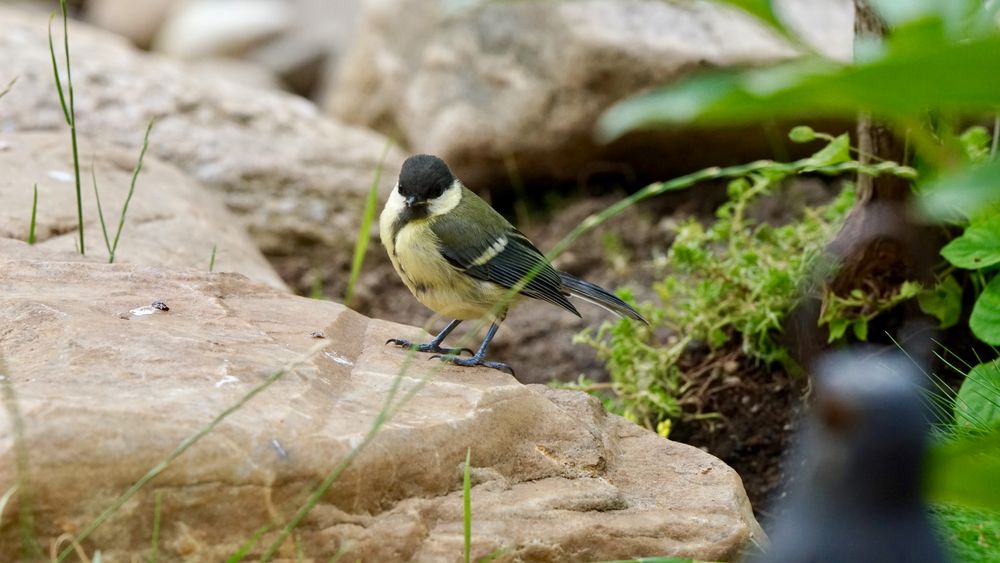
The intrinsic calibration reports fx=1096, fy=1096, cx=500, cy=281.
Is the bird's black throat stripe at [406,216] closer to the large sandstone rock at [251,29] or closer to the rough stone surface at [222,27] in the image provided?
the large sandstone rock at [251,29]

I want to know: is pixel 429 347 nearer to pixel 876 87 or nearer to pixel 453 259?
pixel 453 259

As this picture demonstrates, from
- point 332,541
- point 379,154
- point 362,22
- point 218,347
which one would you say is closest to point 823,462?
point 332,541

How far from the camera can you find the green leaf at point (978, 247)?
11.1 ft

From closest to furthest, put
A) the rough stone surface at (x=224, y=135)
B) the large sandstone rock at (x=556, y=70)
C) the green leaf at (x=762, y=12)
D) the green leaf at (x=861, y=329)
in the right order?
1. the green leaf at (x=762, y=12)
2. the green leaf at (x=861, y=329)
3. the rough stone surface at (x=224, y=135)
4. the large sandstone rock at (x=556, y=70)

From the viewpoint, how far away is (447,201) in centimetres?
429

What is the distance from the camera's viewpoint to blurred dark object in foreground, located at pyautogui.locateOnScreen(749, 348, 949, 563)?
1.68 meters

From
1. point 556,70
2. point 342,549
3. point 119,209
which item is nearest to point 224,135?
point 119,209

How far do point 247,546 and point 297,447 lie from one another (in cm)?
30

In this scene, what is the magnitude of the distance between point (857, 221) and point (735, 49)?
2.37m

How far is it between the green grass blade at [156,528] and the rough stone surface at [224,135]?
3.94 m

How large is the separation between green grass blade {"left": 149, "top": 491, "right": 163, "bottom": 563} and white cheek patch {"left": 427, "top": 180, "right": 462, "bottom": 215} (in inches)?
84.8

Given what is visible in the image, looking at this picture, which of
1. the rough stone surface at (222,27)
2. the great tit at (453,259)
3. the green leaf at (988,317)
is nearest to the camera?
the green leaf at (988,317)

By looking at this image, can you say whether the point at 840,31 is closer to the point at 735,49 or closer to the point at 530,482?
the point at 735,49

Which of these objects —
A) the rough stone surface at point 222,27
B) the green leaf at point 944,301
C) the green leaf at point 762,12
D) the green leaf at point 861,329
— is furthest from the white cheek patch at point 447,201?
the rough stone surface at point 222,27
